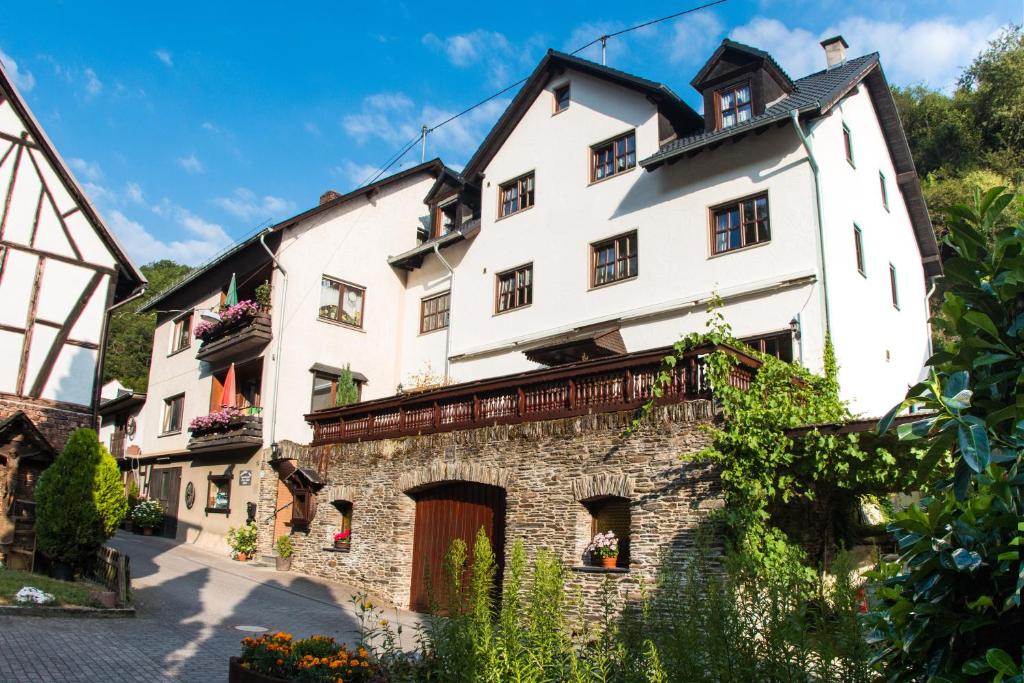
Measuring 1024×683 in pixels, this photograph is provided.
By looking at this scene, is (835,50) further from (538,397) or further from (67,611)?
(67,611)

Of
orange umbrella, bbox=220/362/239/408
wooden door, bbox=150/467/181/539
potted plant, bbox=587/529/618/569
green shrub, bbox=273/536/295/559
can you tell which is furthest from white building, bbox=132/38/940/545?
potted plant, bbox=587/529/618/569

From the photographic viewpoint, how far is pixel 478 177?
21.9 metres

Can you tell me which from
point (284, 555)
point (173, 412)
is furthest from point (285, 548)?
point (173, 412)

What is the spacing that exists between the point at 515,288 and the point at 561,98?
502 centimetres

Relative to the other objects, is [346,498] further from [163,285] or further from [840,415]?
[163,285]

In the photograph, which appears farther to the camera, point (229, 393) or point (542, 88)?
point (229, 393)

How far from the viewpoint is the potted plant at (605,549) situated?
11977 millimetres

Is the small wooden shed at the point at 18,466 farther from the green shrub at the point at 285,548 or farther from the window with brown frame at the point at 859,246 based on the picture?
the window with brown frame at the point at 859,246

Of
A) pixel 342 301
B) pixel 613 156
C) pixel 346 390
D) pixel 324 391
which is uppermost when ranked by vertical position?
pixel 613 156

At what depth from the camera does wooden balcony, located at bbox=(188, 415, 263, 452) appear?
2061 centimetres

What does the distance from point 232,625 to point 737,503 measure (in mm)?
7878

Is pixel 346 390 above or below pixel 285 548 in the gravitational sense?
above

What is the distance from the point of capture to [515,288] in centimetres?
2011

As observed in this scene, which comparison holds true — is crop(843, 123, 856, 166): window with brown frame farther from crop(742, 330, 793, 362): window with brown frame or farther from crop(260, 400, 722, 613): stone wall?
crop(260, 400, 722, 613): stone wall
